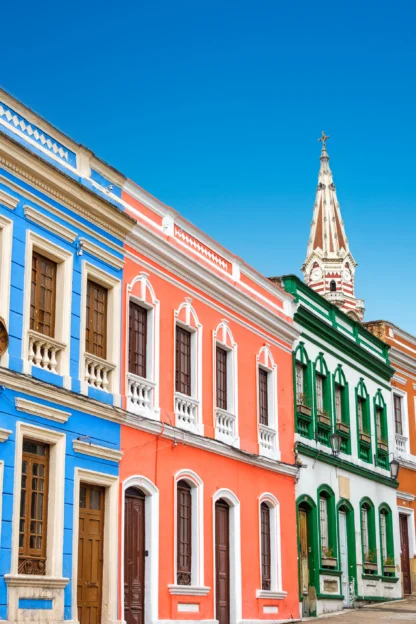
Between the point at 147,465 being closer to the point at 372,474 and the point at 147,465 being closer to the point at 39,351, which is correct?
the point at 39,351

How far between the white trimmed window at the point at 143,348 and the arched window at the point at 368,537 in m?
10.1

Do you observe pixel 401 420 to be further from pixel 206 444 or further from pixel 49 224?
pixel 49 224

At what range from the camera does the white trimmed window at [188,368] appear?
16.8 m

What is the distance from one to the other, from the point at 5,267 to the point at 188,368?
546cm

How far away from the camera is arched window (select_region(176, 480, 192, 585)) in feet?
53.2

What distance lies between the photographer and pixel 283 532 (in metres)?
19.8

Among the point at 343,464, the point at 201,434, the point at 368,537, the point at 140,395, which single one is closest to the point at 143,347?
the point at 140,395

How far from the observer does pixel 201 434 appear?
17156 mm

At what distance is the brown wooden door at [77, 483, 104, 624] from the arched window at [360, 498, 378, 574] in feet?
36.5

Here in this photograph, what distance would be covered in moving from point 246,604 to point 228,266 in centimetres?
642

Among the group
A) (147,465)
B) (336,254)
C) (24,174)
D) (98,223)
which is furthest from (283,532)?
(336,254)

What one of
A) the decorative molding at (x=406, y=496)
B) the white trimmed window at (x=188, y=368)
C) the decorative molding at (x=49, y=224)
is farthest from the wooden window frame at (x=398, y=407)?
the decorative molding at (x=49, y=224)

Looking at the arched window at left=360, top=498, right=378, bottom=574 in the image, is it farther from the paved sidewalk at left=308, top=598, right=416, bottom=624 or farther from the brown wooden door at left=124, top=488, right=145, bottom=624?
the brown wooden door at left=124, top=488, right=145, bottom=624

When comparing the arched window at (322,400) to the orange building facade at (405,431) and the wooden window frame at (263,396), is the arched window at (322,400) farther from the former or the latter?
the orange building facade at (405,431)
